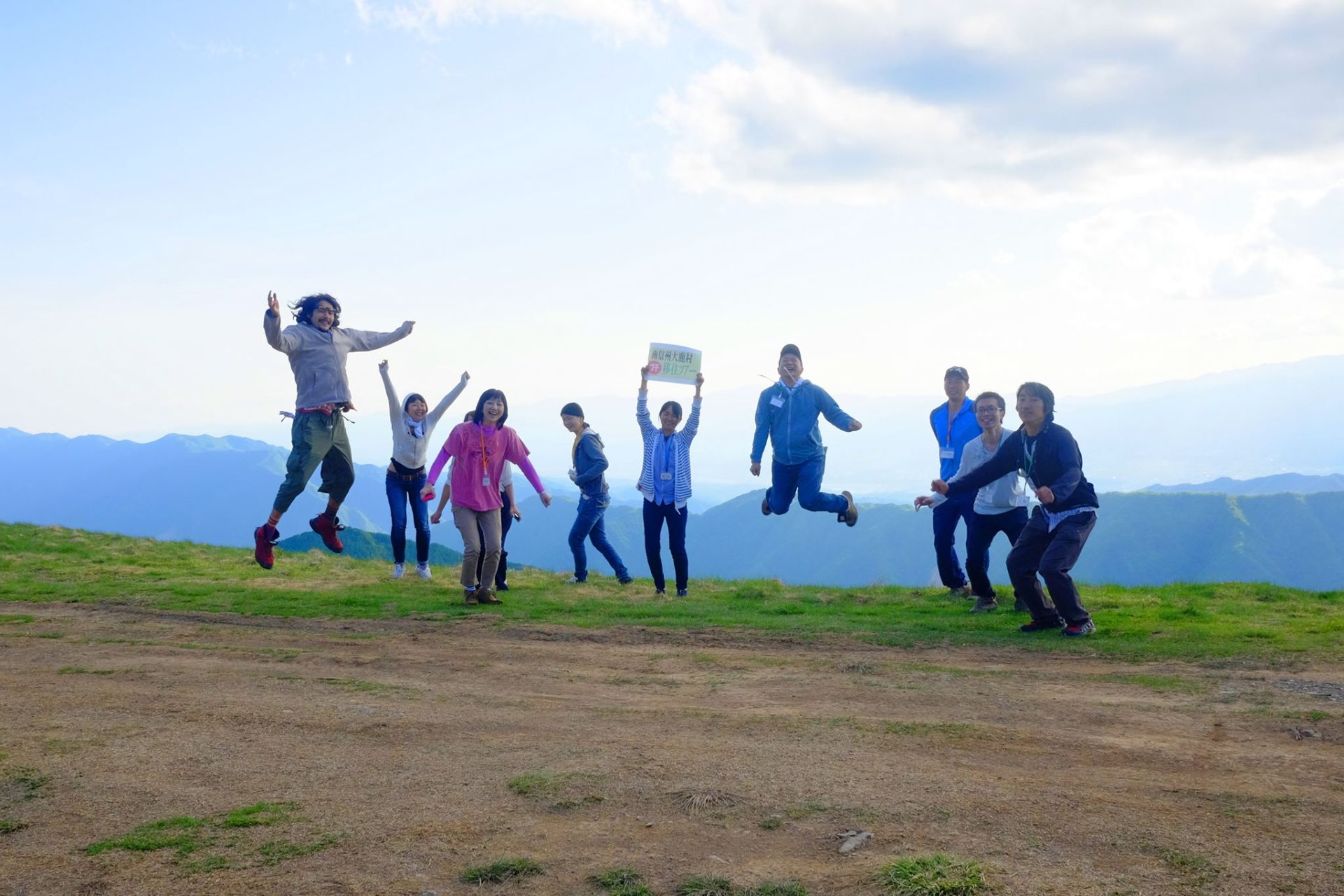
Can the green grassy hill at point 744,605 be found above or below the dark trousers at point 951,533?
below

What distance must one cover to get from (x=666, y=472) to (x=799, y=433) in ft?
6.20

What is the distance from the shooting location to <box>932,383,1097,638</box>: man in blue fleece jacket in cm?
905

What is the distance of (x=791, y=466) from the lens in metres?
12.2

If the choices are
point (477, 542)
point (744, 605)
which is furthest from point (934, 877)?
point (477, 542)

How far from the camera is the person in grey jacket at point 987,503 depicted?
10.6 meters

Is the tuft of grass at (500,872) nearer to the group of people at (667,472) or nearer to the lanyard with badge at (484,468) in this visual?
the group of people at (667,472)

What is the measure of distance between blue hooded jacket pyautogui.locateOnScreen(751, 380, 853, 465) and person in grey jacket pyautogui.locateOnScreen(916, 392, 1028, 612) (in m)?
1.71

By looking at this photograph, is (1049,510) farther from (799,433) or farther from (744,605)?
(744,605)

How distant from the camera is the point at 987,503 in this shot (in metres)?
10.8

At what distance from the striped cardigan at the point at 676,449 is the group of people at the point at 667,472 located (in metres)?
0.02

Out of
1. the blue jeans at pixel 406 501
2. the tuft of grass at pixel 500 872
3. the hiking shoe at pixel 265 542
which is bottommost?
the tuft of grass at pixel 500 872

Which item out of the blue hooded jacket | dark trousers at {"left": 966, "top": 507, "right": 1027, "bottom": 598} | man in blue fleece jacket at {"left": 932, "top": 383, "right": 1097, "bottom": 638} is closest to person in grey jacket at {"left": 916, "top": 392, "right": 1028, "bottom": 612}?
dark trousers at {"left": 966, "top": 507, "right": 1027, "bottom": 598}

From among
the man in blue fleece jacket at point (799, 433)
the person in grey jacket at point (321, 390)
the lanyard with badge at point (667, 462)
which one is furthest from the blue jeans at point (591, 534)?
the person in grey jacket at point (321, 390)

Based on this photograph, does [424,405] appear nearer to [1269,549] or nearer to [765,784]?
[765,784]
